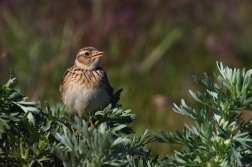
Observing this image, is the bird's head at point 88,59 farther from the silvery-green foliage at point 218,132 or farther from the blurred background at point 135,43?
the silvery-green foliage at point 218,132

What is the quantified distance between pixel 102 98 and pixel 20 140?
A: 190 cm

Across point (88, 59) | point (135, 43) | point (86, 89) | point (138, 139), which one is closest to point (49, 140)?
point (138, 139)

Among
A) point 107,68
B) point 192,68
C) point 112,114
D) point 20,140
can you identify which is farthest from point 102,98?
point 192,68

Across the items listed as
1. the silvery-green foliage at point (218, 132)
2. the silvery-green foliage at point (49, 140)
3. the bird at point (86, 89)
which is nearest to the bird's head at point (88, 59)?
the bird at point (86, 89)

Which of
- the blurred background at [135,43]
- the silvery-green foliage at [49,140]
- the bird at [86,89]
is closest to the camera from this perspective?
the silvery-green foliage at [49,140]

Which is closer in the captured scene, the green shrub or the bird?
the green shrub

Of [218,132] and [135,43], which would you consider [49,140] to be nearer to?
[218,132]

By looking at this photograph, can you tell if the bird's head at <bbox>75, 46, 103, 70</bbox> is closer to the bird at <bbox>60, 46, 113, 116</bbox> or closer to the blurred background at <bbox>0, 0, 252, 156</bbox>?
the bird at <bbox>60, 46, 113, 116</bbox>

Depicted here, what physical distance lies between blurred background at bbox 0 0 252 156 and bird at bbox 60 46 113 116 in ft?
7.19

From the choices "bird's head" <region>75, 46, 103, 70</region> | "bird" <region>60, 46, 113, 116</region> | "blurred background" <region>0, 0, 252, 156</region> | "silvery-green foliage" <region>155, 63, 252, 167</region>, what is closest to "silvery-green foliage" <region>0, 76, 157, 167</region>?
"silvery-green foliage" <region>155, 63, 252, 167</region>

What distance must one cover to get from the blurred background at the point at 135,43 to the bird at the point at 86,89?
2.19m

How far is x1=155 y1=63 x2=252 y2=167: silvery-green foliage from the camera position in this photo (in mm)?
1726

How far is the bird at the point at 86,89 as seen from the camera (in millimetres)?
3768

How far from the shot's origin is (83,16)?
862cm
